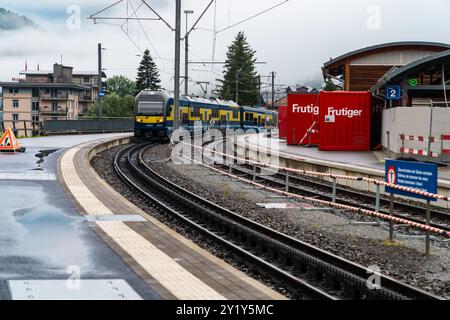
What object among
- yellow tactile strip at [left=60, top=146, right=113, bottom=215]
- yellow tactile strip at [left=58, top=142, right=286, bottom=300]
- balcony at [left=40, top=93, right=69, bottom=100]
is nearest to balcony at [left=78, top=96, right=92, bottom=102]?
balcony at [left=40, top=93, right=69, bottom=100]

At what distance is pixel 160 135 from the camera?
3875 cm

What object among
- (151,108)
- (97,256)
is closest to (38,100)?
(151,108)

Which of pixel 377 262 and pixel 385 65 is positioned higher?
pixel 385 65

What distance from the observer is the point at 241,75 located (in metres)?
103

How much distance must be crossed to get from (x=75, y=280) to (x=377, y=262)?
469cm

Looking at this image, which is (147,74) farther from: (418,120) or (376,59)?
(418,120)

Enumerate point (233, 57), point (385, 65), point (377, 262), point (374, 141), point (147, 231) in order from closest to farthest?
1. point (377, 262)
2. point (147, 231)
3. point (374, 141)
4. point (385, 65)
5. point (233, 57)

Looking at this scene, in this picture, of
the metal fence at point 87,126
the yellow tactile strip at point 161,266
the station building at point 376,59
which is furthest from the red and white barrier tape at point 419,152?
the metal fence at point 87,126

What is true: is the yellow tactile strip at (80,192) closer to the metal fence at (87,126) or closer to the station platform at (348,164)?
the station platform at (348,164)

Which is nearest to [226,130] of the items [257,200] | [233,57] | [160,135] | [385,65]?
[160,135]

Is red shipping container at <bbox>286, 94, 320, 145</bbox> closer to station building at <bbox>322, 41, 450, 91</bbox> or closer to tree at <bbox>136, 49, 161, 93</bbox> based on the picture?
station building at <bbox>322, 41, 450, 91</bbox>

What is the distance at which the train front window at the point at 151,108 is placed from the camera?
37750 mm

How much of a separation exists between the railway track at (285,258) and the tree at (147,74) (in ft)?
339

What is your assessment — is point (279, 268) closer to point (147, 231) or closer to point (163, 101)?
point (147, 231)
